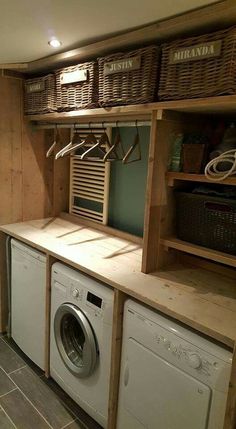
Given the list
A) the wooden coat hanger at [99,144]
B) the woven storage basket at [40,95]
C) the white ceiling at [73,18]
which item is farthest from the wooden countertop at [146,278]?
the white ceiling at [73,18]

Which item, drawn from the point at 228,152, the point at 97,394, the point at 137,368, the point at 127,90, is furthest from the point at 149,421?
the point at 127,90

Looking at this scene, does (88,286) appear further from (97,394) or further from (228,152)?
(228,152)

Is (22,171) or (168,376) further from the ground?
(22,171)

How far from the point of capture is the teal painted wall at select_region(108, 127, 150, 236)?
2.20m

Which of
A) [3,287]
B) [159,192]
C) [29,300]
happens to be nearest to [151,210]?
[159,192]

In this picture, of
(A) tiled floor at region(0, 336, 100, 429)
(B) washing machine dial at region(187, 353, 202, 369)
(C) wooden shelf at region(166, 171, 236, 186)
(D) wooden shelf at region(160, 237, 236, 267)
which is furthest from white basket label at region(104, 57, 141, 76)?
(A) tiled floor at region(0, 336, 100, 429)

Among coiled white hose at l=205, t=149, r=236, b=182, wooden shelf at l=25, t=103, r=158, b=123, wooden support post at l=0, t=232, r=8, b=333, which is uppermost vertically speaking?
wooden shelf at l=25, t=103, r=158, b=123

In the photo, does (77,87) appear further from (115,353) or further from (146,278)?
(115,353)

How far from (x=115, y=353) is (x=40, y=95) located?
1.82 metres

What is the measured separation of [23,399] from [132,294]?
1.21 m

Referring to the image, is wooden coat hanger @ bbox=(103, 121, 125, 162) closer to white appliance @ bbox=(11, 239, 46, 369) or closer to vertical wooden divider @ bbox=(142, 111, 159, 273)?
vertical wooden divider @ bbox=(142, 111, 159, 273)

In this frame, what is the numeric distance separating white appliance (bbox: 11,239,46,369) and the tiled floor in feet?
0.37

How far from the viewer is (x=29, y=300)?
2.22m

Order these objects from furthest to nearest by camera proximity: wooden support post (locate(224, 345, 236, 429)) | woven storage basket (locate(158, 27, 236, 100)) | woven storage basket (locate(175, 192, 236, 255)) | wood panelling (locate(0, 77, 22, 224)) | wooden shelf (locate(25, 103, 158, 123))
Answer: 1. wood panelling (locate(0, 77, 22, 224))
2. wooden shelf (locate(25, 103, 158, 123))
3. woven storage basket (locate(175, 192, 236, 255))
4. woven storage basket (locate(158, 27, 236, 100))
5. wooden support post (locate(224, 345, 236, 429))
